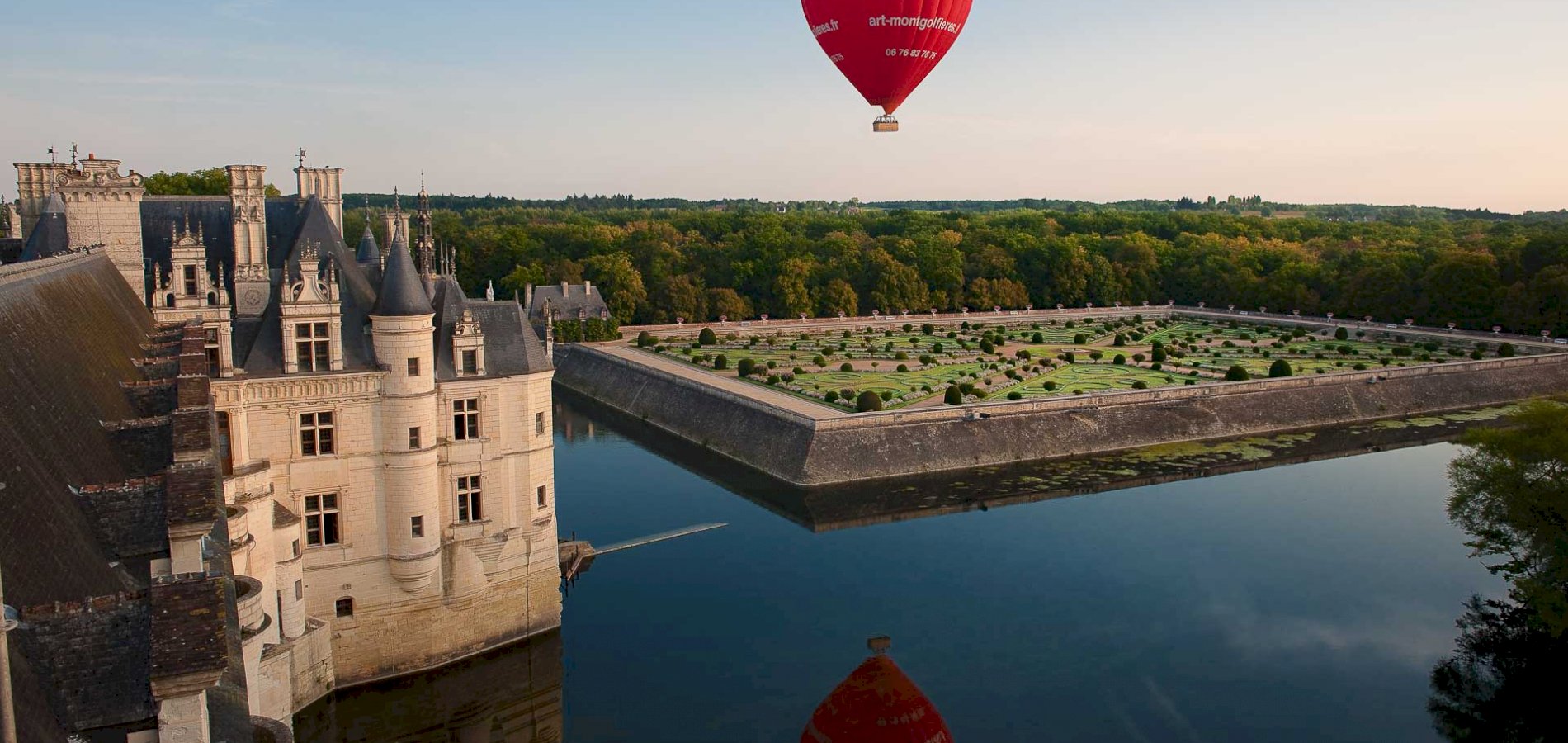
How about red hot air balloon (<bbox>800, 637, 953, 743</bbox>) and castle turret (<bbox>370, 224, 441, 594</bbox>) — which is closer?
red hot air balloon (<bbox>800, 637, 953, 743</bbox>)

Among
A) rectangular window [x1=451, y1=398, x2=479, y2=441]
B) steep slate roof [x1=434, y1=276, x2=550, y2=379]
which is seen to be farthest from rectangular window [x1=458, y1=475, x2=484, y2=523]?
steep slate roof [x1=434, y1=276, x2=550, y2=379]

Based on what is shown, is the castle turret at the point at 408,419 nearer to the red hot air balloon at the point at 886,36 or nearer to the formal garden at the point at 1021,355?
the red hot air balloon at the point at 886,36

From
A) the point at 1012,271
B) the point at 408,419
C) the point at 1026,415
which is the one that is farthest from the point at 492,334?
the point at 1012,271

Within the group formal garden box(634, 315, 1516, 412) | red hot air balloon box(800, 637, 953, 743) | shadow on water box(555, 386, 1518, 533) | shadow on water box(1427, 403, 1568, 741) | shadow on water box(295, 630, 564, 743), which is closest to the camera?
shadow on water box(295, 630, 564, 743)

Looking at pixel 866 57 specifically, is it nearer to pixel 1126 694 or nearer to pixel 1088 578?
pixel 1088 578

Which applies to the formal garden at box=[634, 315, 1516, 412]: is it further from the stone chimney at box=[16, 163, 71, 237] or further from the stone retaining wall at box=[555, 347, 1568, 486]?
the stone chimney at box=[16, 163, 71, 237]

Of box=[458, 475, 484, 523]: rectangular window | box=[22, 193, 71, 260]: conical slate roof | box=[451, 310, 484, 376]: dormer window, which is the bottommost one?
box=[458, 475, 484, 523]: rectangular window

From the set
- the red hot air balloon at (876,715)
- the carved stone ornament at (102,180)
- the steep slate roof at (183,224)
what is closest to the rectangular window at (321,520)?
the steep slate roof at (183,224)

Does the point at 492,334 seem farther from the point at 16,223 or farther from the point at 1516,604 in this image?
the point at 1516,604
